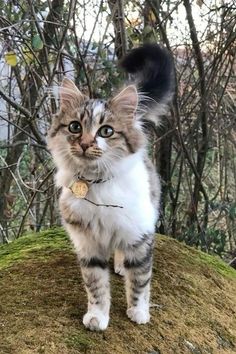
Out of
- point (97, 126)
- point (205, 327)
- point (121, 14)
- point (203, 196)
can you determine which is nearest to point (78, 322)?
point (205, 327)

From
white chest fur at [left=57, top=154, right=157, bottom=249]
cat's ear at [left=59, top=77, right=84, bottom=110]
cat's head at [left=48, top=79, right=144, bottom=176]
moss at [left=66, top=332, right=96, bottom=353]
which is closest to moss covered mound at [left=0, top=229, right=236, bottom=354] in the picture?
moss at [left=66, top=332, right=96, bottom=353]

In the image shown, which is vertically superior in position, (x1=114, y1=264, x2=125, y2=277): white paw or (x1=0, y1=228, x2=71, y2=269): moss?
(x1=0, y1=228, x2=71, y2=269): moss

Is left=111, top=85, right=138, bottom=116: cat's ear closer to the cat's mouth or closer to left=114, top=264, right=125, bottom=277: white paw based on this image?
the cat's mouth

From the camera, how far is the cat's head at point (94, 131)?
55.8 inches

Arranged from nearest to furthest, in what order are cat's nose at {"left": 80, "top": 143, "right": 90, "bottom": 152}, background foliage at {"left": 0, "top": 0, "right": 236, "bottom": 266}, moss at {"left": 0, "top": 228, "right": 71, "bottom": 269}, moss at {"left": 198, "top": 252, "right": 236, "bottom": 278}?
cat's nose at {"left": 80, "top": 143, "right": 90, "bottom": 152} < moss at {"left": 0, "top": 228, "right": 71, "bottom": 269} < moss at {"left": 198, "top": 252, "right": 236, "bottom": 278} < background foliage at {"left": 0, "top": 0, "right": 236, "bottom": 266}

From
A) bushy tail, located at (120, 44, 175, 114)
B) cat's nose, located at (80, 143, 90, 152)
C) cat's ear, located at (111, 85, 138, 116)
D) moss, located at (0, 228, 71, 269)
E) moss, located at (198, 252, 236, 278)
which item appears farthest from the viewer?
moss, located at (198, 252, 236, 278)

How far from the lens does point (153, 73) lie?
1.84 metres

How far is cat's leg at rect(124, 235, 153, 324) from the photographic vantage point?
158 centimetres

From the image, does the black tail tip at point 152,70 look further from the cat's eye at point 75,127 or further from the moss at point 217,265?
the moss at point 217,265

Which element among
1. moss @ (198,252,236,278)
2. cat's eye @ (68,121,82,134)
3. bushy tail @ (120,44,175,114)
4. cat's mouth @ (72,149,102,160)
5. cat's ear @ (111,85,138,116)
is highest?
bushy tail @ (120,44,175,114)

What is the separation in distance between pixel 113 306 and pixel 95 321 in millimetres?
204

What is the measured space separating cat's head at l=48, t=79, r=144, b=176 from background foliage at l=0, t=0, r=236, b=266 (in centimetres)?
96

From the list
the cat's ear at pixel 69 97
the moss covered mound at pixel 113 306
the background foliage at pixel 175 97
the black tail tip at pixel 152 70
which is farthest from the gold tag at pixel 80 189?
the background foliage at pixel 175 97

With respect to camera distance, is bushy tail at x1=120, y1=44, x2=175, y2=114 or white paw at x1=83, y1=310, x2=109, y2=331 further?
bushy tail at x1=120, y1=44, x2=175, y2=114
